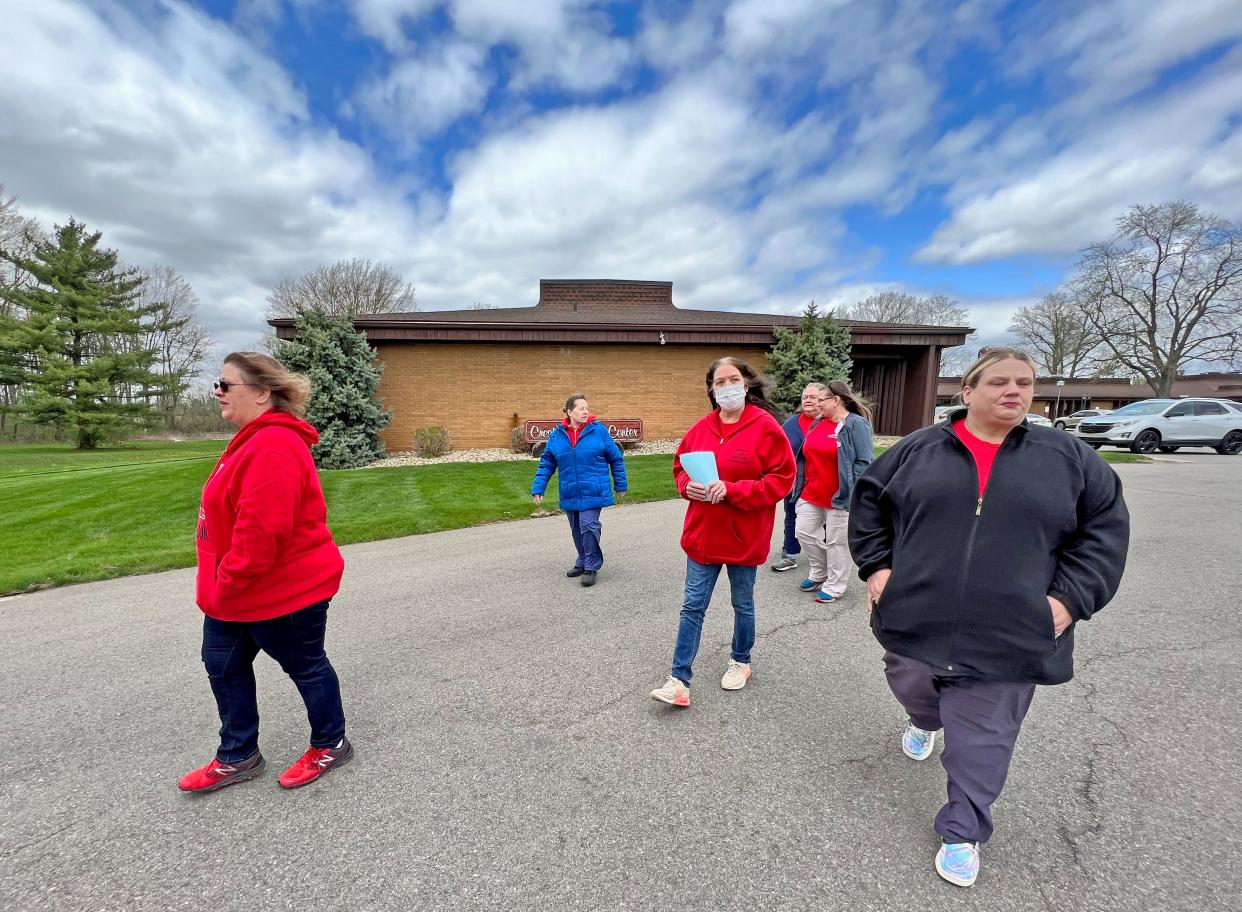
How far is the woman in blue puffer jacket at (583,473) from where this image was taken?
16.2 feet

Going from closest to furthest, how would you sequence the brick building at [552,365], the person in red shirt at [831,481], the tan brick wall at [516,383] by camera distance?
the person in red shirt at [831,481] → the brick building at [552,365] → the tan brick wall at [516,383]

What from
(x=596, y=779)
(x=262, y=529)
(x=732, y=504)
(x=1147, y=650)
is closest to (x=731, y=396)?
(x=732, y=504)

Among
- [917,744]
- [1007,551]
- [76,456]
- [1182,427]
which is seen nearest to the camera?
[1007,551]

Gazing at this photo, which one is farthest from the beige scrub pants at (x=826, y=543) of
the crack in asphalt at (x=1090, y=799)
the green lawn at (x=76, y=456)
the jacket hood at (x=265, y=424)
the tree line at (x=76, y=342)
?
the tree line at (x=76, y=342)

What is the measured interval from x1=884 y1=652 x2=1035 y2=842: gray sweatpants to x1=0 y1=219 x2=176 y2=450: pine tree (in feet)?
110

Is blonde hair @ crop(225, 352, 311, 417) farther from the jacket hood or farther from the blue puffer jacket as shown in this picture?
the blue puffer jacket

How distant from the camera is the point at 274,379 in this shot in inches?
87.2

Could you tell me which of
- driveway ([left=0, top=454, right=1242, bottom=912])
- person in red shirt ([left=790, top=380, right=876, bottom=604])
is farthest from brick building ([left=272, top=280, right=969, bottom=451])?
driveway ([left=0, top=454, right=1242, bottom=912])

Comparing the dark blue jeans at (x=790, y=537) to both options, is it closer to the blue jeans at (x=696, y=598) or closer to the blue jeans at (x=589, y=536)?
the blue jeans at (x=589, y=536)

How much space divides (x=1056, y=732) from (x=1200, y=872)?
82 centimetres

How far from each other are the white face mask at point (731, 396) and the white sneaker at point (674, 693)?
155 centimetres

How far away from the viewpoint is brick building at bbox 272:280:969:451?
1553 cm

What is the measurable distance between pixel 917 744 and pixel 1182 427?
844 inches

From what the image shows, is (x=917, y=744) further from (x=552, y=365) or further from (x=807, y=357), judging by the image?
(x=552, y=365)
